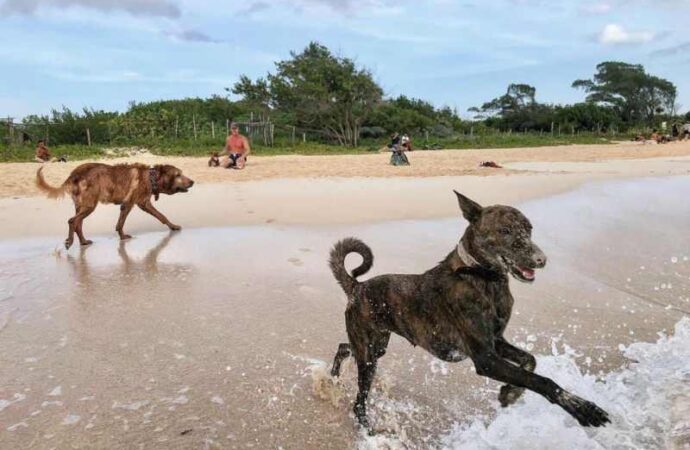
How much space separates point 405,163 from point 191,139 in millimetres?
17282

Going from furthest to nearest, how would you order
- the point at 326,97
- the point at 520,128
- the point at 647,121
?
the point at 647,121
the point at 520,128
the point at 326,97

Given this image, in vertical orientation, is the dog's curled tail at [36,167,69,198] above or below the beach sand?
above

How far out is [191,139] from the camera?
116 ft

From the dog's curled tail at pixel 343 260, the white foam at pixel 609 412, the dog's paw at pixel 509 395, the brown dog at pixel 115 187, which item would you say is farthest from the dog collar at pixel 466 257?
the brown dog at pixel 115 187

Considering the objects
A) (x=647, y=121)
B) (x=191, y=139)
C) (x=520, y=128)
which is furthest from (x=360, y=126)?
(x=647, y=121)

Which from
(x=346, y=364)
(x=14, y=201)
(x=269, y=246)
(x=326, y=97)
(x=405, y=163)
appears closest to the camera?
(x=346, y=364)

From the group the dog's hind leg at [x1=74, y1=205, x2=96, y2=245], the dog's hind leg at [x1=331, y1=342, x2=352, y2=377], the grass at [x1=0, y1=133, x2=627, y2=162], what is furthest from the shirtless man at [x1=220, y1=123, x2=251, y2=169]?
the dog's hind leg at [x1=331, y1=342, x2=352, y2=377]

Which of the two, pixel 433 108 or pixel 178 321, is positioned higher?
pixel 433 108

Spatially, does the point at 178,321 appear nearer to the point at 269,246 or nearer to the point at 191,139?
the point at 269,246

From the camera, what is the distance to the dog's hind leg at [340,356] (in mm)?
4020

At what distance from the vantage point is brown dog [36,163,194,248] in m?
9.48

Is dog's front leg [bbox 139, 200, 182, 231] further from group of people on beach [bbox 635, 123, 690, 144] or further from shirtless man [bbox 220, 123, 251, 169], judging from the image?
group of people on beach [bbox 635, 123, 690, 144]

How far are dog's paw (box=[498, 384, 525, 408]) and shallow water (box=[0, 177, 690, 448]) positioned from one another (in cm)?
14

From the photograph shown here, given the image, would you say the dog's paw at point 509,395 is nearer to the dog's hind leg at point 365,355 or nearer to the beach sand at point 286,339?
the beach sand at point 286,339
